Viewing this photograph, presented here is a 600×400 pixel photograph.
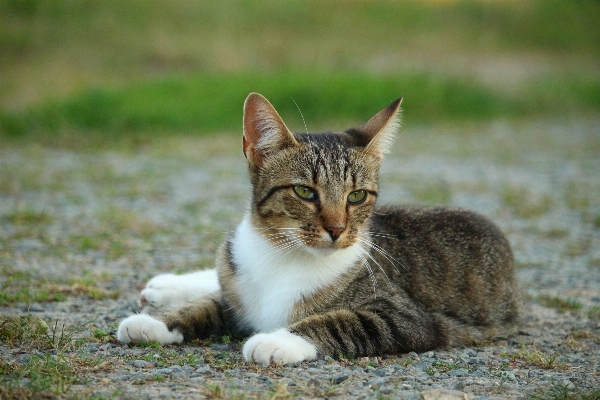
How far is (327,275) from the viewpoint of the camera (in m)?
4.46

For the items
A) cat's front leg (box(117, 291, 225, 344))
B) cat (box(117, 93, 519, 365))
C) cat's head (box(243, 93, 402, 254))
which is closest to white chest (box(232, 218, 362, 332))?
cat (box(117, 93, 519, 365))

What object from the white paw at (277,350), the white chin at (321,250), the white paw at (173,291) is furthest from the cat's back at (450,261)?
the white paw at (173,291)

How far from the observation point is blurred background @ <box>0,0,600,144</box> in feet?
46.9

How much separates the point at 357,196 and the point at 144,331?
5.07 ft

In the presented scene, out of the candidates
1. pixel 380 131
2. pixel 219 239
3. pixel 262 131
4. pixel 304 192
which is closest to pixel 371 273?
pixel 304 192

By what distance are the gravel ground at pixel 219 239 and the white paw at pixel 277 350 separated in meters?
0.08

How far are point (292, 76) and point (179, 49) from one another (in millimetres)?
3096

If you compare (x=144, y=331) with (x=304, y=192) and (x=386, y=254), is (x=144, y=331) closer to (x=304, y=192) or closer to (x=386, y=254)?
(x=304, y=192)

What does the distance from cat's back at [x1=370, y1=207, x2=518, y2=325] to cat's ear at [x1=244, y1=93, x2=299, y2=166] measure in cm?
89

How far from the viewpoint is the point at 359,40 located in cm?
1964

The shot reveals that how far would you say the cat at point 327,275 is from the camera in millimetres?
4223

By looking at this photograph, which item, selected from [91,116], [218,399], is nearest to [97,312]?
[218,399]

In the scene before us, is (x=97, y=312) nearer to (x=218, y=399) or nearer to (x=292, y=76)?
(x=218, y=399)

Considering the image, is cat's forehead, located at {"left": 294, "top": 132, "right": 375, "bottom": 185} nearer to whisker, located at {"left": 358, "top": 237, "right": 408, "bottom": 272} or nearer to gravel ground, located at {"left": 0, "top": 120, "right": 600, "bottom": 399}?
whisker, located at {"left": 358, "top": 237, "right": 408, "bottom": 272}
